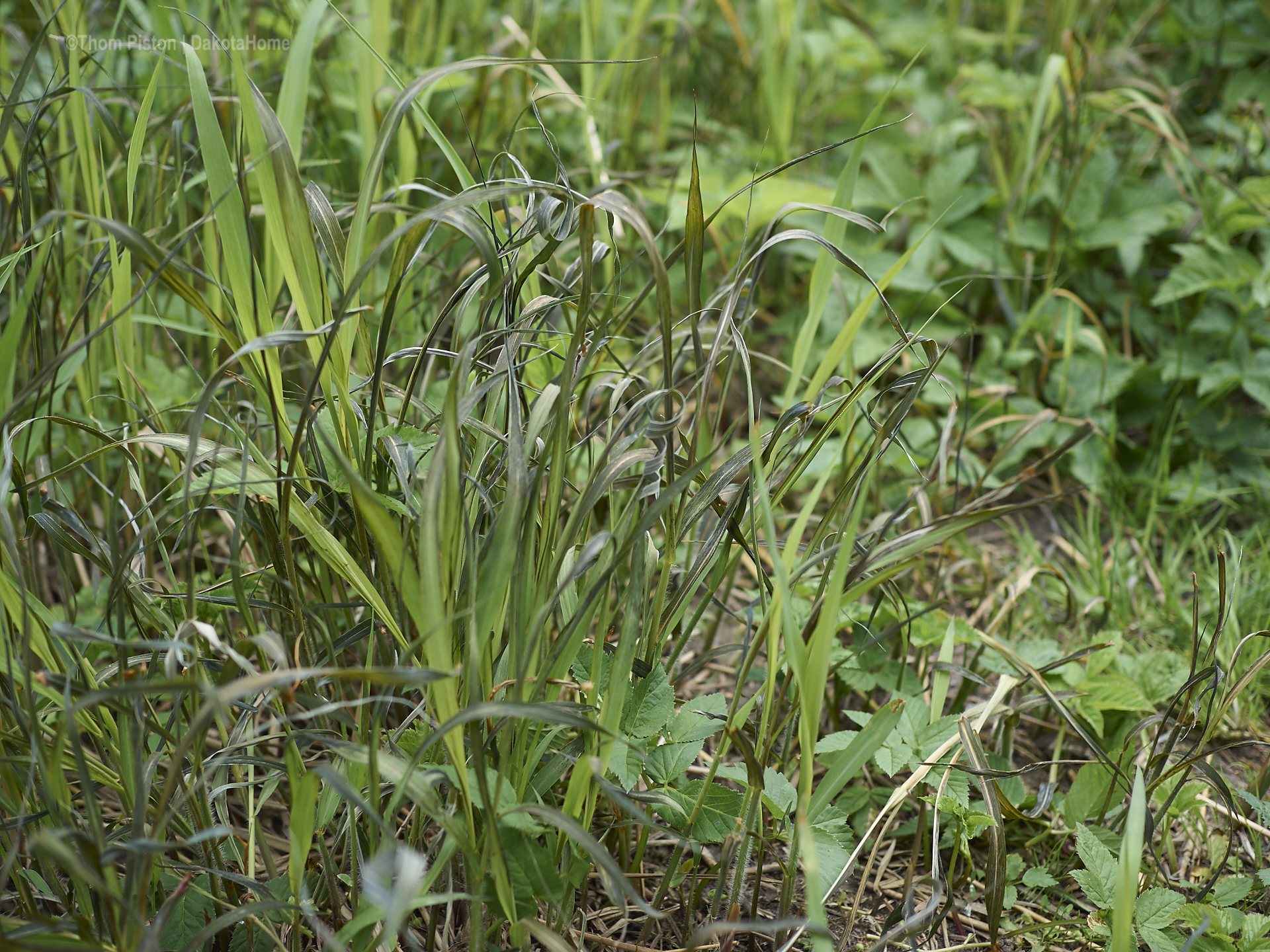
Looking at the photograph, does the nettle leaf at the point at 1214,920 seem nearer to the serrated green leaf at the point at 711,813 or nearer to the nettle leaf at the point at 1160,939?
the nettle leaf at the point at 1160,939

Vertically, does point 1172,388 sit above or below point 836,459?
below

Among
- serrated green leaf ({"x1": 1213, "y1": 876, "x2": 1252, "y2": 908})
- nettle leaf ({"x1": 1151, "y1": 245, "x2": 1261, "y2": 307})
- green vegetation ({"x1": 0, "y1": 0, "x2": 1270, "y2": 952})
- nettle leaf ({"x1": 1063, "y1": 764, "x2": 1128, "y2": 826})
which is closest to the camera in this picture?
green vegetation ({"x1": 0, "y1": 0, "x2": 1270, "y2": 952})

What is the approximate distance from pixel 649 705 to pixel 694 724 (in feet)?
0.21

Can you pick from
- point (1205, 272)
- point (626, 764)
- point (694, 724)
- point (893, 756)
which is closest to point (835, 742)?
point (893, 756)

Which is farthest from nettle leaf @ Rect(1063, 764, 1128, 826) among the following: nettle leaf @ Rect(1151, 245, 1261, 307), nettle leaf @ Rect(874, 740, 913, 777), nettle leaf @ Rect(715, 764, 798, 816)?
nettle leaf @ Rect(1151, 245, 1261, 307)

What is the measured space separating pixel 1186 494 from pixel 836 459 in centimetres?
103

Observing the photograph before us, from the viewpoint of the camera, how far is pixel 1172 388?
6.54 ft

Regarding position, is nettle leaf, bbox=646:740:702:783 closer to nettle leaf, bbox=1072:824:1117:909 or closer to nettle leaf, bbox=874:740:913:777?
nettle leaf, bbox=874:740:913:777

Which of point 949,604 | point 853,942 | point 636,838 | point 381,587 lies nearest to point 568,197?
point 381,587

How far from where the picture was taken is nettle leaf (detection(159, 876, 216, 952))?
907 mm

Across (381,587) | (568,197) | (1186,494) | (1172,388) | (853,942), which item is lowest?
(853,942)

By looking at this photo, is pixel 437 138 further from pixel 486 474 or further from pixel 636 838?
pixel 636 838

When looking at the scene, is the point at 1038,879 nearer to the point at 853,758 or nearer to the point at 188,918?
the point at 853,758

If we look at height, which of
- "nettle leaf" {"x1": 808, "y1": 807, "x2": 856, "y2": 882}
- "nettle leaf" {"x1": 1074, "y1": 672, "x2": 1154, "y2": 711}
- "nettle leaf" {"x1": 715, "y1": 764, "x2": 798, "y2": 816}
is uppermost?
"nettle leaf" {"x1": 715, "y1": 764, "x2": 798, "y2": 816}
